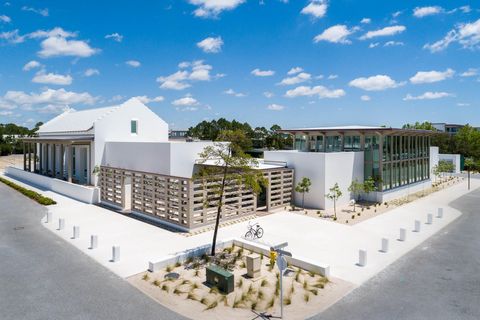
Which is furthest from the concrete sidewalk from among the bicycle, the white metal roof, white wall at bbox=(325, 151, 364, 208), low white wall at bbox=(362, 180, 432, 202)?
the white metal roof

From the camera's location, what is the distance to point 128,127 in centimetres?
3169

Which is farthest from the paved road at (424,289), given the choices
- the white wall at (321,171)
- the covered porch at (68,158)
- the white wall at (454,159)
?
the white wall at (454,159)

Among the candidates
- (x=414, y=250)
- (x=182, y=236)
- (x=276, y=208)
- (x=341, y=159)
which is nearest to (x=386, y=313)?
(x=414, y=250)

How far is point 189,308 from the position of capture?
32.6 ft

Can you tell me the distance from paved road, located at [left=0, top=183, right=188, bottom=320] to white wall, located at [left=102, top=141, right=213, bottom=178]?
31.3 ft

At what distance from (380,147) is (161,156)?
17.0 m

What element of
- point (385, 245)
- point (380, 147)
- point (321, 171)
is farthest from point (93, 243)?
point (380, 147)

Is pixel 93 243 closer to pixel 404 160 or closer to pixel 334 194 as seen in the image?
pixel 334 194

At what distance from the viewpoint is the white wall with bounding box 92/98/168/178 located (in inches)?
1162

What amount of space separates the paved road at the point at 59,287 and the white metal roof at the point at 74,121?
17.4 meters

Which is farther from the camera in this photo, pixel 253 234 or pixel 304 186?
pixel 304 186

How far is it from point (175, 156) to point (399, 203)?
17725 millimetres

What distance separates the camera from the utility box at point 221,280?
10.8 meters

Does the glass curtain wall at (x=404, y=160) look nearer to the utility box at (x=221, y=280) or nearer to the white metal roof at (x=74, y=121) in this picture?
the utility box at (x=221, y=280)
